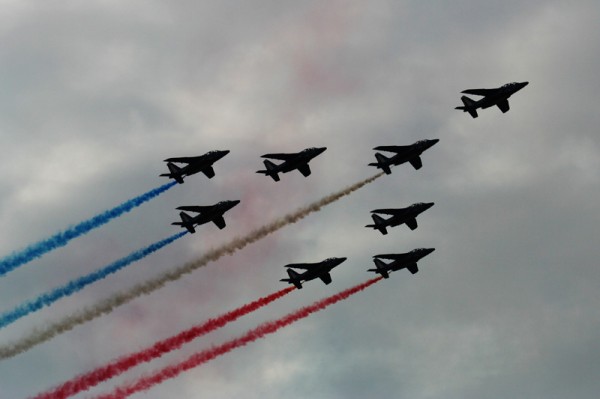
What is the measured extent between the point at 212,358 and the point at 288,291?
18.6 m

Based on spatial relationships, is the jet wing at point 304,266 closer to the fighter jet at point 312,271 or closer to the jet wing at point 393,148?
the fighter jet at point 312,271

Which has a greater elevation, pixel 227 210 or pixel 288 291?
pixel 227 210

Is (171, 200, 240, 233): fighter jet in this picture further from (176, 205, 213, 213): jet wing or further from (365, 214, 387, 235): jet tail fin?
(365, 214, 387, 235): jet tail fin

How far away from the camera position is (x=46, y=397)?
125188 mm

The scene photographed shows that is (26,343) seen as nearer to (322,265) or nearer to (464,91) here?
(322,265)

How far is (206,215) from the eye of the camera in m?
147

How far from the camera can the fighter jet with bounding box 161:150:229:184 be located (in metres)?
145

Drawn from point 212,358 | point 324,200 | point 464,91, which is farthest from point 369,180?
point 212,358

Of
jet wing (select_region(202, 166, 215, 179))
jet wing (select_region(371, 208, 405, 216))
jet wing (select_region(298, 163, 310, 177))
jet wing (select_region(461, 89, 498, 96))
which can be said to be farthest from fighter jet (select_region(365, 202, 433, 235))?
jet wing (select_region(202, 166, 215, 179))

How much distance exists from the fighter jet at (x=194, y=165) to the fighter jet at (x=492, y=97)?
39.6 m

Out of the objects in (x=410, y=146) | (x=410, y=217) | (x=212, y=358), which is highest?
(x=410, y=146)

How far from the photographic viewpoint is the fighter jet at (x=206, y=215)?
477ft

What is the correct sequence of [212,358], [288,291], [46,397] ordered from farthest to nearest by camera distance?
[288,291] < [212,358] < [46,397]

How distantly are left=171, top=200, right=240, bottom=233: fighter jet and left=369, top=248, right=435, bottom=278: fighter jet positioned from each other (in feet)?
84.8
